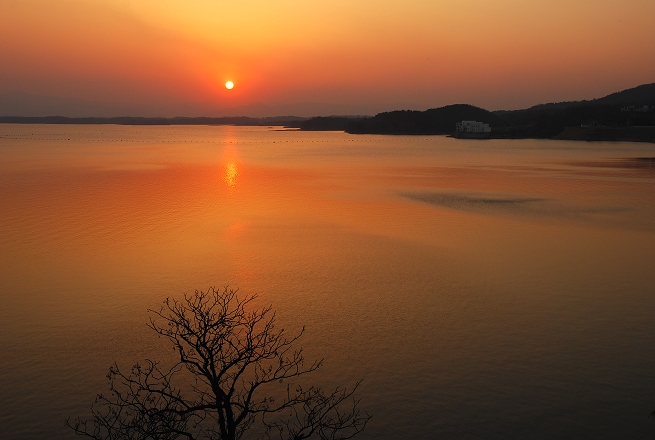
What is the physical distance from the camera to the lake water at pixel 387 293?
27.7ft

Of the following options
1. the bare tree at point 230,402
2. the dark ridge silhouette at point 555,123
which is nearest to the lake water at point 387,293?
the bare tree at point 230,402

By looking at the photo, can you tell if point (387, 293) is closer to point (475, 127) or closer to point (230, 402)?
point (230, 402)

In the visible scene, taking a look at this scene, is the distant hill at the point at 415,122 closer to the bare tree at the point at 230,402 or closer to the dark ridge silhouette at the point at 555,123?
the dark ridge silhouette at the point at 555,123

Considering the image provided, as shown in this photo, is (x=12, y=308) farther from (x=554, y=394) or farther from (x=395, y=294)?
(x=554, y=394)

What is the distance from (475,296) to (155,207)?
54.5ft

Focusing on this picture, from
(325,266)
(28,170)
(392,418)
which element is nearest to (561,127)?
(28,170)

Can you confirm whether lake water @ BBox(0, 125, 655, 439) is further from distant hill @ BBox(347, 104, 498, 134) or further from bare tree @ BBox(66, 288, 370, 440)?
distant hill @ BBox(347, 104, 498, 134)

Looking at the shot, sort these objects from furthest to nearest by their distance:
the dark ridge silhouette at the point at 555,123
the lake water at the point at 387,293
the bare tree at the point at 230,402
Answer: the dark ridge silhouette at the point at 555,123 < the lake water at the point at 387,293 < the bare tree at the point at 230,402

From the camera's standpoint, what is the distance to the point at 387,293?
→ 1338 centimetres

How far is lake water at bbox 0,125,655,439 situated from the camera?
8430 mm

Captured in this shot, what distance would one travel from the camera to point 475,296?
13250 mm

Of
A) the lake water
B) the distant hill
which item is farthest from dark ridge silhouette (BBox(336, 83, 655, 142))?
the lake water

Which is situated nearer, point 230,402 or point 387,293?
point 230,402

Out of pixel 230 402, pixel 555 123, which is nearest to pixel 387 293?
pixel 230 402
